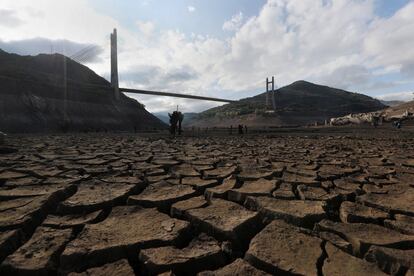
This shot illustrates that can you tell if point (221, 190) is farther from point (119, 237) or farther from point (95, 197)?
point (119, 237)

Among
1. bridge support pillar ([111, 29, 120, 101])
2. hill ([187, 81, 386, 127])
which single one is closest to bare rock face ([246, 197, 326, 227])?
bridge support pillar ([111, 29, 120, 101])

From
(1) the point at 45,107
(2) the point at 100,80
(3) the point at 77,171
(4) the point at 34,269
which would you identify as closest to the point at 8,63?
(1) the point at 45,107

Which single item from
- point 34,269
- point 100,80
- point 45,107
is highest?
point 100,80

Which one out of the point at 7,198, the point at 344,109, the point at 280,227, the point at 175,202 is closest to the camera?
the point at 280,227

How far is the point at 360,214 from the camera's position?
6.54ft

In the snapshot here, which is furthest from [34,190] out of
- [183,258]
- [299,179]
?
[299,179]

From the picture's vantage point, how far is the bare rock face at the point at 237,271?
132 cm

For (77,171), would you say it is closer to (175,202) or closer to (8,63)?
(175,202)

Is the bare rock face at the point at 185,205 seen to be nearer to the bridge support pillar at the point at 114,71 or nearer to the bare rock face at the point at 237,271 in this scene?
the bare rock face at the point at 237,271

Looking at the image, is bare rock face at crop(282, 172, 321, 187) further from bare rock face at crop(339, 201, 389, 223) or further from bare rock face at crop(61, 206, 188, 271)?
bare rock face at crop(61, 206, 188, 271)

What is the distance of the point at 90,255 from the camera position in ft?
4.80

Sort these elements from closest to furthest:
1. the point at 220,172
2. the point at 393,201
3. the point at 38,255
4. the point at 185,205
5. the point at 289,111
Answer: the point at 38,255 → the point at 185,205 → the point at 393,201 → the point at 220,172 → the point at 289,111

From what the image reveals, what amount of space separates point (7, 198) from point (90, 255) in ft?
4.28

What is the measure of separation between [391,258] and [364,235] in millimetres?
270
